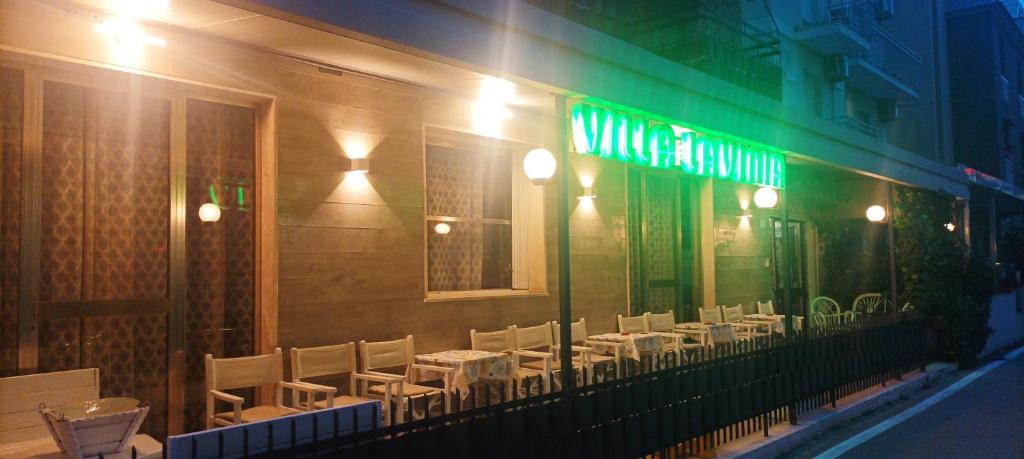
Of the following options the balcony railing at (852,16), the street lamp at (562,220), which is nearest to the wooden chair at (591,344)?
the street lamp at (562,220)

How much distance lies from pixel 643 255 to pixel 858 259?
7.82 metres

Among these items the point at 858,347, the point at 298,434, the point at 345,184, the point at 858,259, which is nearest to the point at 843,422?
the point at 858,347

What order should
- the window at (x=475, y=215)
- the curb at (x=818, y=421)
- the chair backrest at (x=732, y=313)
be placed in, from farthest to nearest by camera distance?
1. the chair backrest at (x=732, y=313)
2. the window at (x=475, y=215)
3. the curb at (x=818, y=421)

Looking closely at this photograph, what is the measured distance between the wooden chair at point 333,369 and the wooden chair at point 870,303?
11878mm

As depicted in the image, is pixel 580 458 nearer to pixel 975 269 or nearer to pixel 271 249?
pixel 271 249

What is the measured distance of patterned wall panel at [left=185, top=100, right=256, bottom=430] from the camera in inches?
265

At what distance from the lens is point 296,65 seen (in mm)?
7270

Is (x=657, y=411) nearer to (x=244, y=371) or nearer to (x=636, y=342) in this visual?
(x=636, y=342)

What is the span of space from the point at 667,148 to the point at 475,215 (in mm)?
2628

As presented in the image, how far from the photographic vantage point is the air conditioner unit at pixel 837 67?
19062 millimetres

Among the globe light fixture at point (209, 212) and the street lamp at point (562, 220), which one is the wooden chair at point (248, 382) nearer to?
the globe light fixture at point (209, 212)

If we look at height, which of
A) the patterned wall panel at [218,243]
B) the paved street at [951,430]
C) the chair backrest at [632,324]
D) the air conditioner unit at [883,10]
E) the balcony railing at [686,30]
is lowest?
the paved street at [951,430]

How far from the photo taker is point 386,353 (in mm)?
7855

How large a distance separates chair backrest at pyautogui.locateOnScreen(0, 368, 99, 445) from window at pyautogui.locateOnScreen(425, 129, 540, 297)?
4023mm
